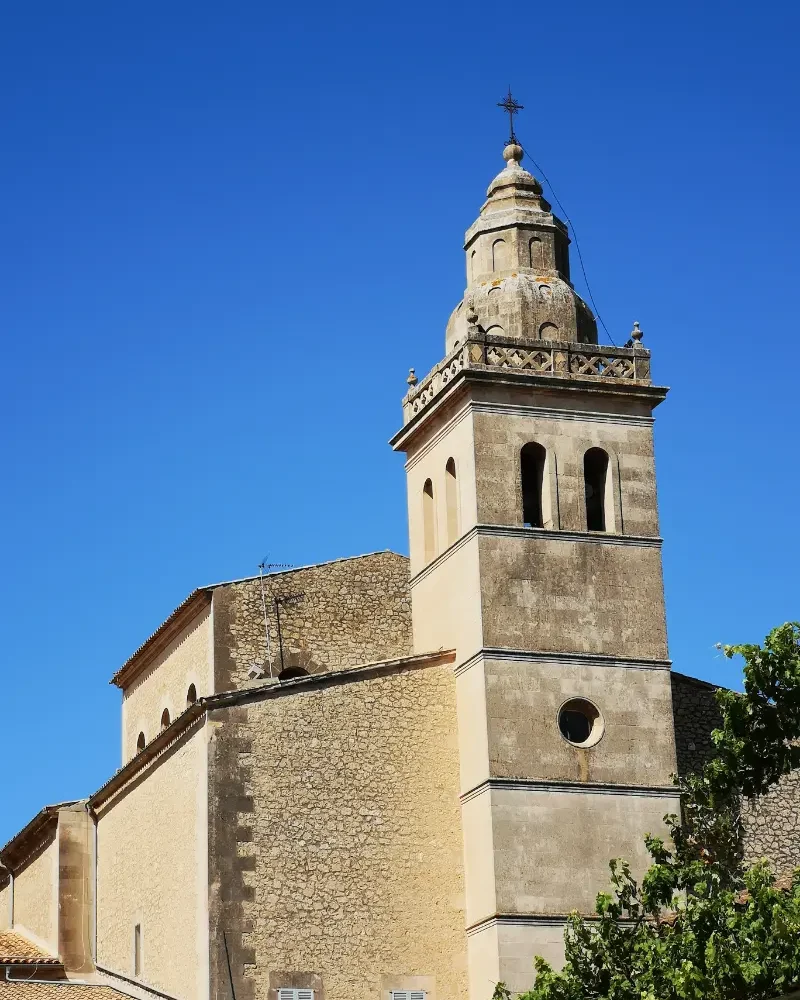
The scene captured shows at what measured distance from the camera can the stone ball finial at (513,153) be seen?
123ft

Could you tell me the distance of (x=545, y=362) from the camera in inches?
1368

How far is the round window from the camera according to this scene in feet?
108

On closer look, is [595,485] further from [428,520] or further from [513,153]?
[513,153]

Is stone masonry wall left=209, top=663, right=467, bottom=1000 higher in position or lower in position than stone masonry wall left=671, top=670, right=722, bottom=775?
lower

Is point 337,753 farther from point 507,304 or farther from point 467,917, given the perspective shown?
point 507,304

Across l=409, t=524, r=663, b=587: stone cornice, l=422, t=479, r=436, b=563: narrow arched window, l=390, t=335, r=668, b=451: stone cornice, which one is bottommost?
l=409, t=524, r=663, b=587: stone cornice

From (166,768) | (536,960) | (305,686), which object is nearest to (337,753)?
(305,686)

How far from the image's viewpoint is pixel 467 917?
32219 millimetres

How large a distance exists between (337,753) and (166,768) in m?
3.25

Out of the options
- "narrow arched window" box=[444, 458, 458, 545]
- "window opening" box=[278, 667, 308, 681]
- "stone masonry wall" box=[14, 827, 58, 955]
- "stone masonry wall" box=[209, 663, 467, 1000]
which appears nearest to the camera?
"stone masonry wall" box=[209, 663, 467, 1000]

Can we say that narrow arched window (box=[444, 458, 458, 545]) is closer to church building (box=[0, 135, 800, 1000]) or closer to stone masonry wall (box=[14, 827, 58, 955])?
church building (box=[0, 135, 800, 1000])

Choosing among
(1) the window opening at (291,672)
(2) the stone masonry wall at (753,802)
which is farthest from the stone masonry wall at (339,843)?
(2) the stone masonry wall at (753,802)

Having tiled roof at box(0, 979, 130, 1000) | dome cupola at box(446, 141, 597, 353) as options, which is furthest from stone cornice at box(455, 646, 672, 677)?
tiled roof at box(0, 979, 130, 1000)

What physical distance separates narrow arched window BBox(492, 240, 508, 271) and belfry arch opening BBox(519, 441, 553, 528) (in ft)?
11.9
